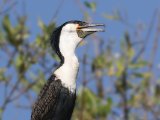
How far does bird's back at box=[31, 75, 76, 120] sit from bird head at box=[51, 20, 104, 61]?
0.23 metres

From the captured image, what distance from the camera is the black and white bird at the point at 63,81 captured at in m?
12.9

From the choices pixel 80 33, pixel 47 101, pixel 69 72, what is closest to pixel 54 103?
pixel 47 101

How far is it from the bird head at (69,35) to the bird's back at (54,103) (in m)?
0.23

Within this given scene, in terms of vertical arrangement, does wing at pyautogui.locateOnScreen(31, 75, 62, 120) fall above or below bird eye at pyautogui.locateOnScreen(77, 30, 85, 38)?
below

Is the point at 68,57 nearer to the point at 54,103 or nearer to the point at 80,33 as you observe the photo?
the point at 80,33

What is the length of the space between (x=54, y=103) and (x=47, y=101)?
0.07 metres

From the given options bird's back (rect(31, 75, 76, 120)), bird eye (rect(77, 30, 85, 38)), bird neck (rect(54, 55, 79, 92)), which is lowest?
bird's back (rect(31, 75, 76, 120))

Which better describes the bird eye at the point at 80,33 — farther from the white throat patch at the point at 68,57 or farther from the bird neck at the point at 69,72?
the bird neck at the point at 69,72

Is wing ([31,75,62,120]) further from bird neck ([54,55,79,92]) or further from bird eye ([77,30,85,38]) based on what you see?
bird eye ([77,30,85,38])

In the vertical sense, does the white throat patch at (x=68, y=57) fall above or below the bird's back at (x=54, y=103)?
above

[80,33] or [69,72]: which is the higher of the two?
[80,33]

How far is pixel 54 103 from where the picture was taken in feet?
42.6

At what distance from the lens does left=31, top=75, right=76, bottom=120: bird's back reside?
1291 cm

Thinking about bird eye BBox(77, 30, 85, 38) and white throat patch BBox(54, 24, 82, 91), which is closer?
white throat patch BBox(54, 24, 82, 91)
